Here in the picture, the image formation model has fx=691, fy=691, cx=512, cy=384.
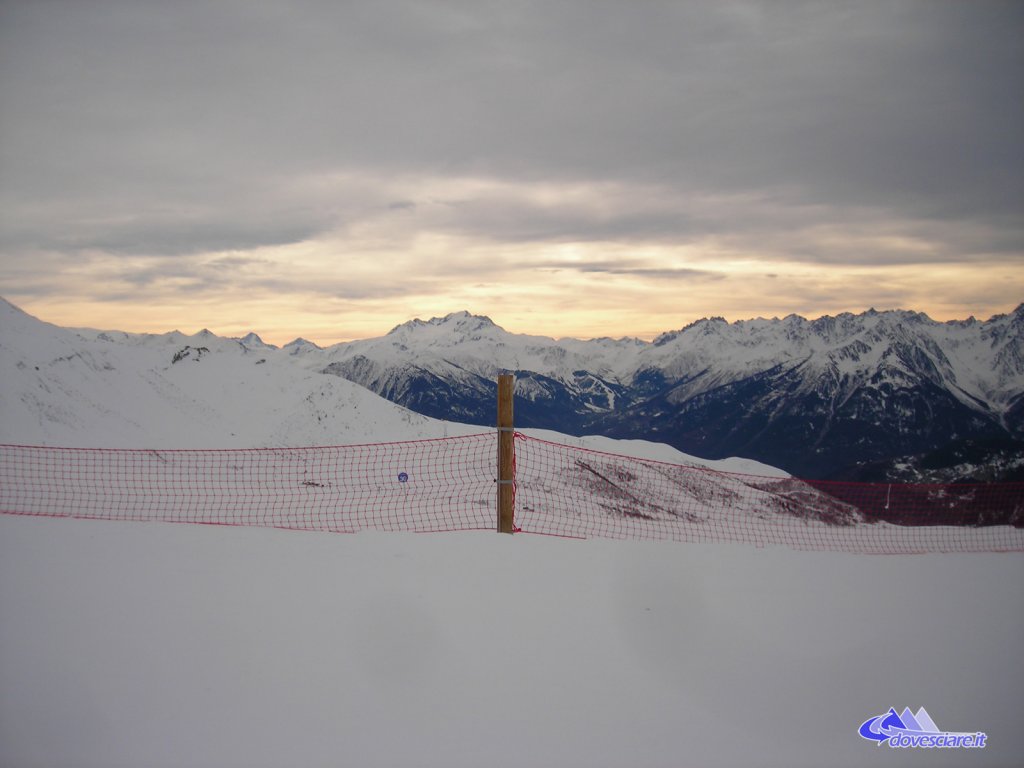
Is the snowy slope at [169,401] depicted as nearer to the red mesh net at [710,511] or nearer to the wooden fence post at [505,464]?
the red mesh net at [710,511]

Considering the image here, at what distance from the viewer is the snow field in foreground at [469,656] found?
5535mm

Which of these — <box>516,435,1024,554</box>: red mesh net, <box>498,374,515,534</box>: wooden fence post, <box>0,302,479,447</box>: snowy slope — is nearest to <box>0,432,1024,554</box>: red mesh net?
<box>516,435,1024,554</box>: red mesh net

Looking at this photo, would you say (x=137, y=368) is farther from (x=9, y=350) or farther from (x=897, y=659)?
(x=897, y=659)

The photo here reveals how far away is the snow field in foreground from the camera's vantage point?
5535 mm

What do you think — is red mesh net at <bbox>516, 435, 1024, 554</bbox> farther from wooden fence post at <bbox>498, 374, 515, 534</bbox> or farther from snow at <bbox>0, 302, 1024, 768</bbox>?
snow at <bbox>0, 302, 1024, 768</bbox>

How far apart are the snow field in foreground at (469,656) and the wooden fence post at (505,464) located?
1.13m

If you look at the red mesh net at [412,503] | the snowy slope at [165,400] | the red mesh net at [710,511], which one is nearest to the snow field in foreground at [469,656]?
the red mesh net at [412,503]

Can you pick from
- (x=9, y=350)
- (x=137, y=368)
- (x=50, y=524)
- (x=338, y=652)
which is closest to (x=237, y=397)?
(x=137, y=368)

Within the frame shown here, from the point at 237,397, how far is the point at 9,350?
3632 cm

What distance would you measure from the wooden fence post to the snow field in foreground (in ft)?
3.71

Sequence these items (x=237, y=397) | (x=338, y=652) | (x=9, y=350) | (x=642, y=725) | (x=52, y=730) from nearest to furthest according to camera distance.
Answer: (x=52, y=730)
(x=642, y=725)
(x=338, y=652)
(x=9, y=350)
(x=237, y=397)

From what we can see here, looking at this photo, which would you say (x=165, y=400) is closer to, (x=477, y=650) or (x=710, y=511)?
(x=710, y=511)

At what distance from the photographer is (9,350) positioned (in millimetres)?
48312

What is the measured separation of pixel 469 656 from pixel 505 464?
162 inches
